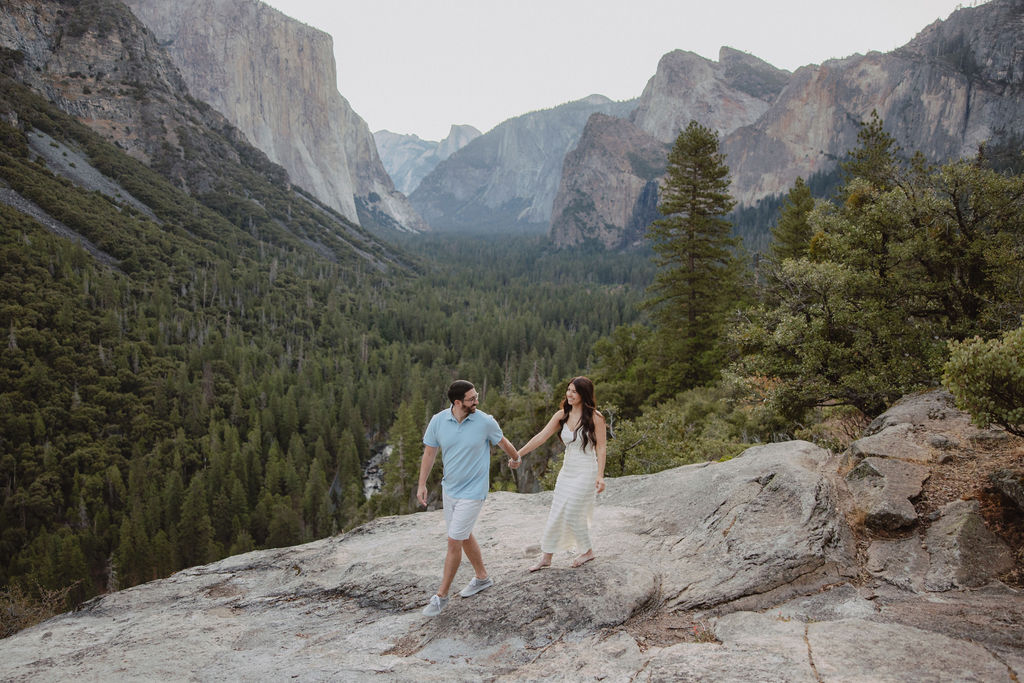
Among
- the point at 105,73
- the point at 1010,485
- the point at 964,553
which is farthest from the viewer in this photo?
the point at 105,73

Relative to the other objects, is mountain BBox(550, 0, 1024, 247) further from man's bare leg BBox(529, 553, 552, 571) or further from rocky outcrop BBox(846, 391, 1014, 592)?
man's bare leg BBox(529, 553, 552, 571)

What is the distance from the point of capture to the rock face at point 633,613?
5.16 metres

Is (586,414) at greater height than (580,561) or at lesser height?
greater

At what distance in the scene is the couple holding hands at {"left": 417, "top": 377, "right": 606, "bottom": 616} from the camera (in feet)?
22.9

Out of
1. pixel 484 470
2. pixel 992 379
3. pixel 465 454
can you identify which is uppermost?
pixel 992 379

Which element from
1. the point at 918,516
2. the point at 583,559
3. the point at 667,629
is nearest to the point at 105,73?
the point at 583,559

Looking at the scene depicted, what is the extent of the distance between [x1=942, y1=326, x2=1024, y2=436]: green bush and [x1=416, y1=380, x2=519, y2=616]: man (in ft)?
18.6

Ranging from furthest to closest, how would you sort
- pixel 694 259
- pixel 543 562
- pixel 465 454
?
pixel 694 259 < pixel 543 562 < pixel 465 454

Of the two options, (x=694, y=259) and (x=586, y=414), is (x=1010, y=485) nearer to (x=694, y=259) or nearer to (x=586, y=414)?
(x=586, y=414)

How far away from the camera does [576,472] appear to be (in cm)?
725

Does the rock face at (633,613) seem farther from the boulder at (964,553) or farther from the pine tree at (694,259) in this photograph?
the pine tree at (694,259)

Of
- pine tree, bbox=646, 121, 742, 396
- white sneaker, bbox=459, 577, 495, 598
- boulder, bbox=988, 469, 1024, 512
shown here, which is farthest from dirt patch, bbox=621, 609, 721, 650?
pine tree, bbox=646, 121, 742, 396

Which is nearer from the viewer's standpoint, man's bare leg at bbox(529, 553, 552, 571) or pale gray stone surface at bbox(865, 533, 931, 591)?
pale gray stone surface at bbox(865, 533, 931, 591)

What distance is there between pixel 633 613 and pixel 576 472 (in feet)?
5.80
